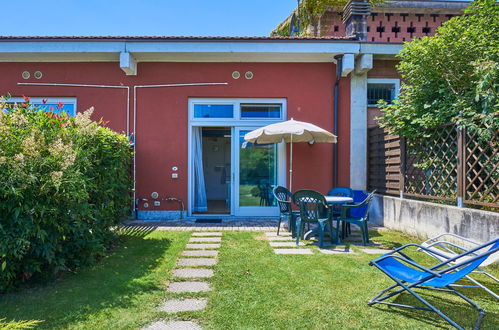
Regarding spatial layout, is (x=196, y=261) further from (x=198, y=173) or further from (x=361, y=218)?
(x=198, y=173)

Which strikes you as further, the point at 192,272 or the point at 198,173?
the point at 198,173

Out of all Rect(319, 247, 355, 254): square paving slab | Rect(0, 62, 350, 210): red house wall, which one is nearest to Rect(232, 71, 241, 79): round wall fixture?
Rect(0, 62, 350, 210): red house wall

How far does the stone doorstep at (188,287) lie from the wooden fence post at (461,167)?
142 inches

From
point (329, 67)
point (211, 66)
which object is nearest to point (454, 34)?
point (329, 67)

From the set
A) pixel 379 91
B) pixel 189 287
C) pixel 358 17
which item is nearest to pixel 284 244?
pixel 189 287

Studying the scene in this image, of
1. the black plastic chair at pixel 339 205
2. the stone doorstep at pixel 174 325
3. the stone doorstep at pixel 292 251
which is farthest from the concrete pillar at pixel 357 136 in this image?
the stone doorstep at pixel 174 325

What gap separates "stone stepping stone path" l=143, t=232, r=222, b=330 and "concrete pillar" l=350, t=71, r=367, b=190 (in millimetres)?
3426

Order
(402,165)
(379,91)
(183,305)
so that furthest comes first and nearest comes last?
(379,91) → (402,165) → (183,305)

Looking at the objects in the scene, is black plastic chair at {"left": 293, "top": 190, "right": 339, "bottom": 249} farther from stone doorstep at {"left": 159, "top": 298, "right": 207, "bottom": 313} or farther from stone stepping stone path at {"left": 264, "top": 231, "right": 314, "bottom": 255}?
stone doorstep at {"left": 159, "top": 298, "right": 207, "bottom": 313}

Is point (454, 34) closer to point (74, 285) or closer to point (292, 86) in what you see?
point (292, 86)

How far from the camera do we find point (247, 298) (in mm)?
2934

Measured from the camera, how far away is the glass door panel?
24.5 ft

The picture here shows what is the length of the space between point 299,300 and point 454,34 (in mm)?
4706

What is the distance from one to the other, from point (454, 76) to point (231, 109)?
13.8 feet
